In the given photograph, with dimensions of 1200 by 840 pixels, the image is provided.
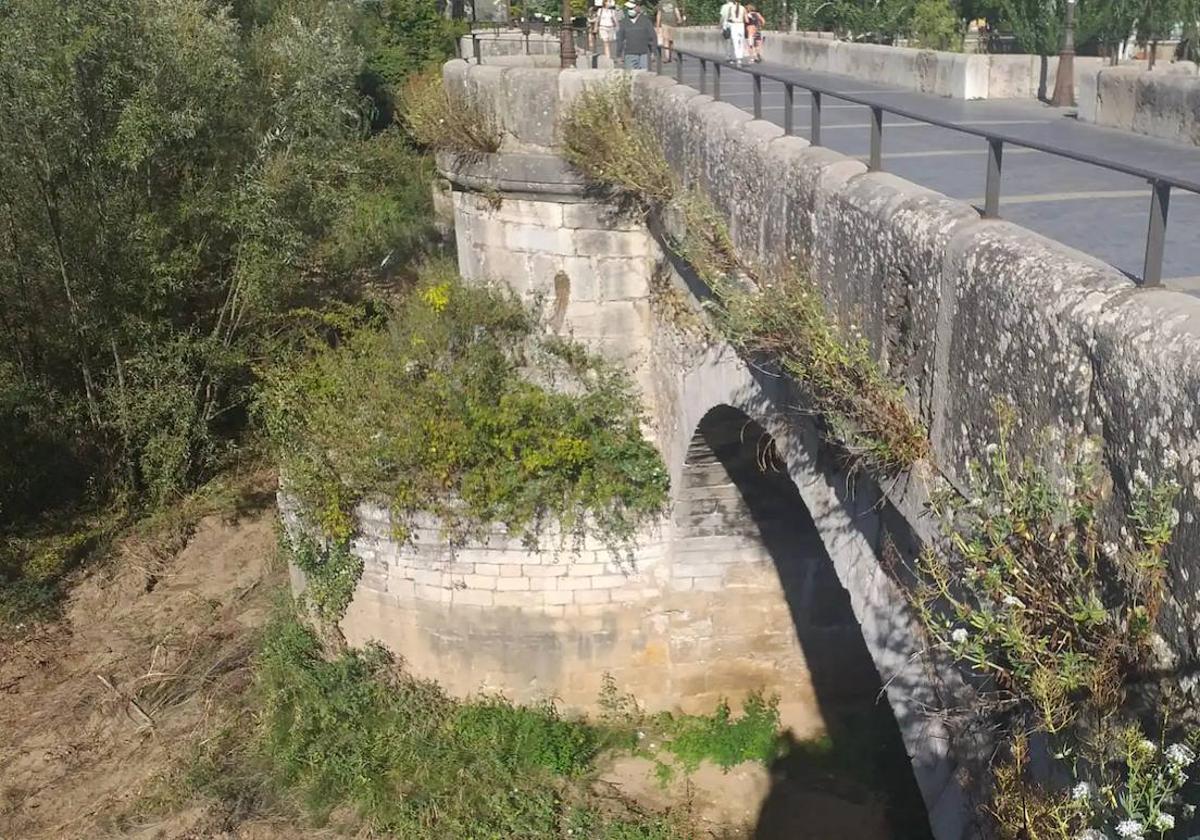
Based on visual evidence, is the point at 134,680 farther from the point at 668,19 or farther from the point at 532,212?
the point at 668,19

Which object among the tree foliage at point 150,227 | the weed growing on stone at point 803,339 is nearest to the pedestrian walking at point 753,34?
the tree foliage at point 150,227

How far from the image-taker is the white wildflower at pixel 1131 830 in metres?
2.19

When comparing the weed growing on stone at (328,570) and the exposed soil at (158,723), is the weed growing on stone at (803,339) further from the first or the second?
the exposed soil at (158,723)

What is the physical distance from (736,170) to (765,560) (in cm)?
505

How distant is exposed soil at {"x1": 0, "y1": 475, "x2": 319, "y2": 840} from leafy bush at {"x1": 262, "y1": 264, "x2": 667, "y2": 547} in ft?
7.80

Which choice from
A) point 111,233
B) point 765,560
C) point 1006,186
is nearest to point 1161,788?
point 1006,186

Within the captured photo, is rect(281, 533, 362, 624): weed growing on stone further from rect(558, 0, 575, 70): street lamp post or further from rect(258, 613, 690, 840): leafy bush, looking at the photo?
rect(558, 0, 575, 70): street lamp post

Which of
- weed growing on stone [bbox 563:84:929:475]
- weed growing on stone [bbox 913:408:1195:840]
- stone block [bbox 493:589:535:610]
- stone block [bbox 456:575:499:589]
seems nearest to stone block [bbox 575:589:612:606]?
stone block [bbox 493:589:535:610]

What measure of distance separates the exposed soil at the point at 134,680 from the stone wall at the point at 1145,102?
807cm

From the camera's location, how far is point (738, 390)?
270 inches

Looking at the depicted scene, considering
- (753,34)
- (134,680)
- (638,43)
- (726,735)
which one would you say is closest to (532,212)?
(638,43)

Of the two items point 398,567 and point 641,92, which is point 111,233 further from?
point 641,92

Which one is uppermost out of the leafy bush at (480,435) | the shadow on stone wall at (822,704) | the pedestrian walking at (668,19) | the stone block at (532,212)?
the pedestrian walking at (668,19)

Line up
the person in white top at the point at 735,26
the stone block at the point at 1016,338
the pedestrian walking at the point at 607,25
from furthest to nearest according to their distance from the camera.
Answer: the person in white top at the point at 735,26 → the pedestrian walking at the point at 607,25 → the stone block at the point at 1016,338
